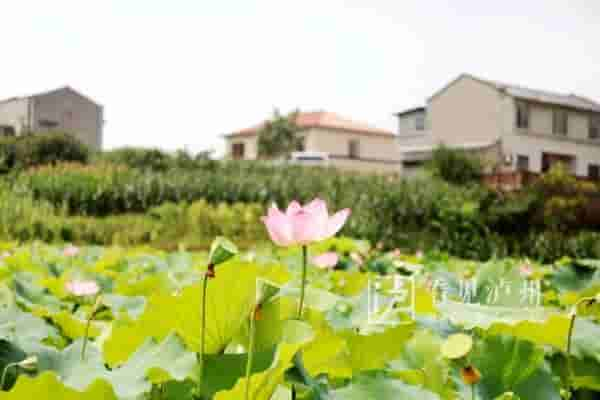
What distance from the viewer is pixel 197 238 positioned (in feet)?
33.8

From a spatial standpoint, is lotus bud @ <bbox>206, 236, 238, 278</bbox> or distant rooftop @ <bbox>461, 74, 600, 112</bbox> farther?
distant rooftop @ <bbox>461, 74, 600, 112</bbox>

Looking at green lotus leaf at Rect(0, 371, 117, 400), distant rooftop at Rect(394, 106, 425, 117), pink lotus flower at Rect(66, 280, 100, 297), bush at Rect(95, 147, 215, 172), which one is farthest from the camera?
distant rooftop at Rect(394, 106, 425, 117)

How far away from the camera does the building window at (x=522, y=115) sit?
95.9 ft

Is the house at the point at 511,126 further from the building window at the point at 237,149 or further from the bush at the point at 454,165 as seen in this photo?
the building window at the point at 237,149

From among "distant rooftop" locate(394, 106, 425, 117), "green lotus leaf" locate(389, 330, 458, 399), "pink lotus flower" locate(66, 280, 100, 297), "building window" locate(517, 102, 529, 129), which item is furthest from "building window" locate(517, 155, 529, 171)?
"green lotus leaf" locate(389, 330, 458, 399)

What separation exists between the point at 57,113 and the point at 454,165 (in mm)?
18436

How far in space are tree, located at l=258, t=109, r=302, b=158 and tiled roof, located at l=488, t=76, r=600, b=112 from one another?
13086mm

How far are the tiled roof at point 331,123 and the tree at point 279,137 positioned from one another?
1.98ft

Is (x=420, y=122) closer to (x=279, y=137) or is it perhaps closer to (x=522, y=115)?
(x=522, y=115)

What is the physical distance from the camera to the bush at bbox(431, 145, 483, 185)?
22188 mm

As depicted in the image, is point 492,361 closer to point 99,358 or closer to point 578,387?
point 578,387

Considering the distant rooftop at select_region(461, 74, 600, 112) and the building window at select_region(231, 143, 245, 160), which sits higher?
the distant rooftop at select_region(461, 74, 600, 112)

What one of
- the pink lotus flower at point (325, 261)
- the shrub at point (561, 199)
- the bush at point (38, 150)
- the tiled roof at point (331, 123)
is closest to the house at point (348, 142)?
the tiled roof at point (331, 123)
